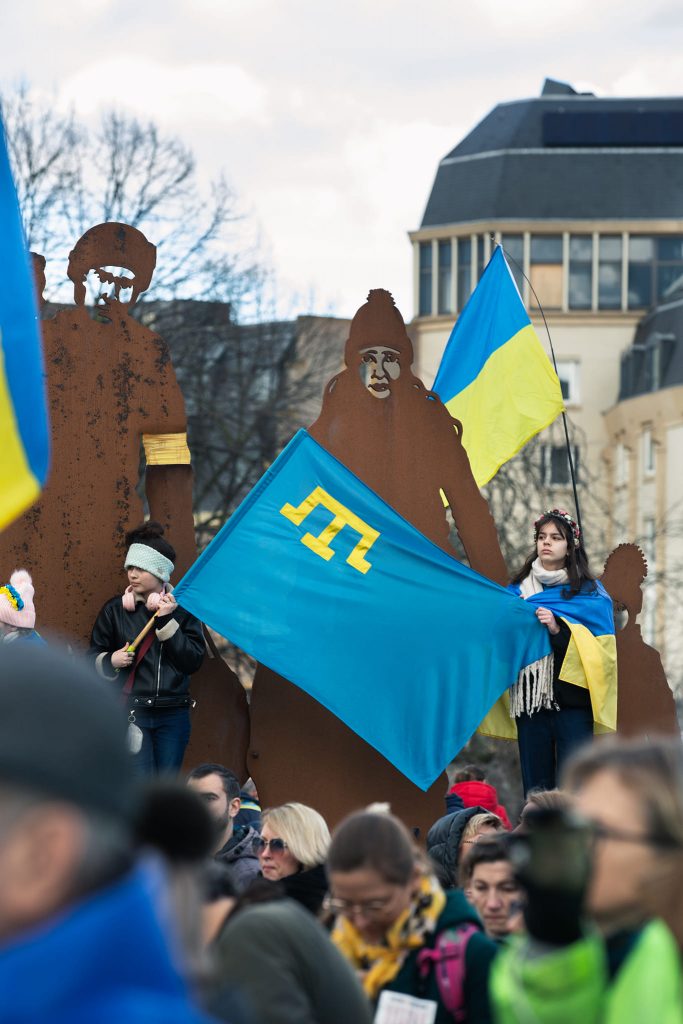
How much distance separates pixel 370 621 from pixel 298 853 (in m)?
3.24

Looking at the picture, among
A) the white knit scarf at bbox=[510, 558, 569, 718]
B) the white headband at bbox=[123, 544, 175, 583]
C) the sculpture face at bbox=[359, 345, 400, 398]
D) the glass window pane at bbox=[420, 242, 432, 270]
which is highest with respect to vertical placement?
the sculpture face at bbox=[359, 345, 400, 398]

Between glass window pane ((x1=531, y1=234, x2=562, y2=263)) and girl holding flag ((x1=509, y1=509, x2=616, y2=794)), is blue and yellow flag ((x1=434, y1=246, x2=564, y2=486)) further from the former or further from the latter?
glass window pane ((x1=531, y1=234, x2=562, y2=263))

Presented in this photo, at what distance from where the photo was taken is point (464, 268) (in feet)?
185

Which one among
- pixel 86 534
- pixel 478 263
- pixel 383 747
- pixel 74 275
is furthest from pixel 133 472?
pixel 478 263

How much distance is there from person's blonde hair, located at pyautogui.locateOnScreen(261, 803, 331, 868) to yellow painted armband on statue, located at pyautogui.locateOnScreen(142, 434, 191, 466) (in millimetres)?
3706

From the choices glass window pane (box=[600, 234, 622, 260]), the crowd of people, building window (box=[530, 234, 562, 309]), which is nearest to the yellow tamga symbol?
the crowd of people

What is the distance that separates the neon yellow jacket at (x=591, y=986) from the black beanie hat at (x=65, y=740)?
0.82 metres

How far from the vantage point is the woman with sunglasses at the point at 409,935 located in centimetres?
389

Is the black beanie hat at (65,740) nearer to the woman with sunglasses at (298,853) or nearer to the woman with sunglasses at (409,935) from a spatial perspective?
the woman with sunglasses at (409,935)

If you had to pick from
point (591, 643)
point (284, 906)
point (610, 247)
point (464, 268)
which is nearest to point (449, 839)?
point (591, 643)

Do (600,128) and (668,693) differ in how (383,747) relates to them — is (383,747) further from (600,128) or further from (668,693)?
(600,128)

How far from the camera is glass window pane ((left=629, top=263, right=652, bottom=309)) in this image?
56.8 m

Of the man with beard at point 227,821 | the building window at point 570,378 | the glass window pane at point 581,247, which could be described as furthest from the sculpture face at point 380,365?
the glass window pane at point 581,247

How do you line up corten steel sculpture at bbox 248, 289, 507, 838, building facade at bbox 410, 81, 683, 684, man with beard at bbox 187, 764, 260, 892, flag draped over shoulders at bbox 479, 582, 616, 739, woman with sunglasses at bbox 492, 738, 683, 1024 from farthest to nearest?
building facade at bbox 410, 81, 683, 684, corten steel sculpture at bbox 248, 289, 507, 838, flag draped over shoulders at bbox 479, 582, 616, 739, man with beard at bbox 187, 764, 260, 892, woman with sunglasses at bbox 492, 738, 683, 1024
